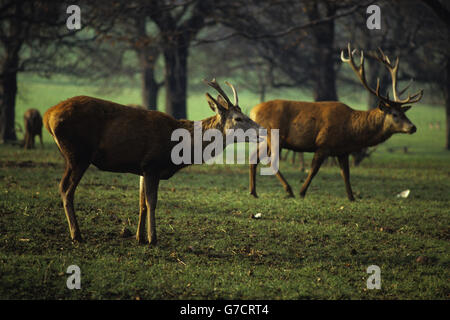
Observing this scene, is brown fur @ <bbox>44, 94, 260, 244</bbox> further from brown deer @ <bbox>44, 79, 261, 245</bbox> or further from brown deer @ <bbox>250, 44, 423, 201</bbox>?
brown deer @ <bbox>250, 44, 423, 201</bbox>

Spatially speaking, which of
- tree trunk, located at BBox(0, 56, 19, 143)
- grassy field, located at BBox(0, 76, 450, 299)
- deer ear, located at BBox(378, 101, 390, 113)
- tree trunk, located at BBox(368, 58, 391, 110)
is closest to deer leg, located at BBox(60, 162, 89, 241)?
grassy field, located at BBox(0, 76, 450, 299)

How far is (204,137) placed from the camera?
6.97 meters

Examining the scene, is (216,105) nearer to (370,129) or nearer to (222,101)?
(222,101)

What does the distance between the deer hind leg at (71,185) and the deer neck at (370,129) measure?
5702 millimetres

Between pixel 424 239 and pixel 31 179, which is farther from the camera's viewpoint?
pixel 31 179

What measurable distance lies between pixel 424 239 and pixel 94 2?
13996mm

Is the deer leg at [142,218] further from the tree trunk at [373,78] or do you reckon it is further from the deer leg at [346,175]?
the tree trunk at [373,78]

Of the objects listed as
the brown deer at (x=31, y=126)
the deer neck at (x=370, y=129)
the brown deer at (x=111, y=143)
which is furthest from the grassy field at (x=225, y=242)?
the brown deer at (x=31, y=126)

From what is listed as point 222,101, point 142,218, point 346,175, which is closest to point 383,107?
point 346,175

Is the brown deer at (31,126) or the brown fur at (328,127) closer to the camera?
the brown fur at (328,127)

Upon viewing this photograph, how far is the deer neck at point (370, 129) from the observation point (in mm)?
9906

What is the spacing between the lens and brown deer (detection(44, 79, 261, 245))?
6.18m
